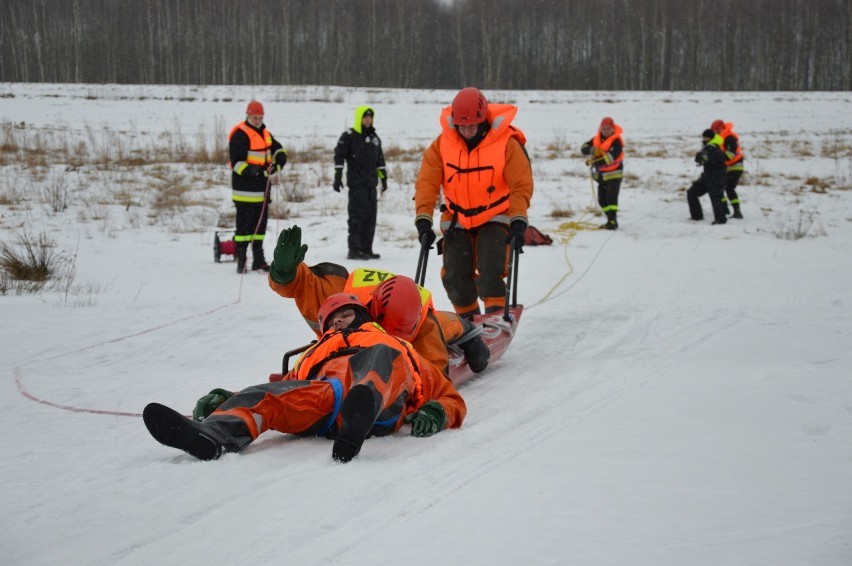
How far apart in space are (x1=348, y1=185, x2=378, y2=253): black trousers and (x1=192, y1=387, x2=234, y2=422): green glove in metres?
6.02

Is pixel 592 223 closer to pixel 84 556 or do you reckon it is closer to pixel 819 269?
pixel 819 269

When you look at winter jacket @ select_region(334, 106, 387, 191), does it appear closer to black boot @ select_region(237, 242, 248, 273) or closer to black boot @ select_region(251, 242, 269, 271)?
black boot @ select_region(251, 242, 269, 271)

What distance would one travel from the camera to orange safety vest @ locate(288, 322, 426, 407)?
147 inches

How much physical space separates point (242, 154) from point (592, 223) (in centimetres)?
636

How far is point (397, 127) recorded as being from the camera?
23.4 m

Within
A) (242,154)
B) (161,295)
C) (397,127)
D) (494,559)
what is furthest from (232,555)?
(397,127)

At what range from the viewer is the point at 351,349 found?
373 cm

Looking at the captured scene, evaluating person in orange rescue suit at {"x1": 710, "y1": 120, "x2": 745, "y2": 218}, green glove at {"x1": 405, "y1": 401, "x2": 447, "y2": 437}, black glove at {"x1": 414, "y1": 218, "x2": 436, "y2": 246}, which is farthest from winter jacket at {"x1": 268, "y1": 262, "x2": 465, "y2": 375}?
person in orange rescue suit at {"x1": 710, "y1": 120, "x2": 745, "y2": 218}

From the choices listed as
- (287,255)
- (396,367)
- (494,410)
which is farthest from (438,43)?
(396,367)

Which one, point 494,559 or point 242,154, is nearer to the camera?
point 494,559

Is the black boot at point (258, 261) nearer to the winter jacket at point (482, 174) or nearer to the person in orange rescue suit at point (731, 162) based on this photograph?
the winter jacket at point (482, 174)

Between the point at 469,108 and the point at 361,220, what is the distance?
175 inches

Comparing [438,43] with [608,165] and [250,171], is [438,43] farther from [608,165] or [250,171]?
[250,171]

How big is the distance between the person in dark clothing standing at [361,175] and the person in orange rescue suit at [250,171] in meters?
1.04
